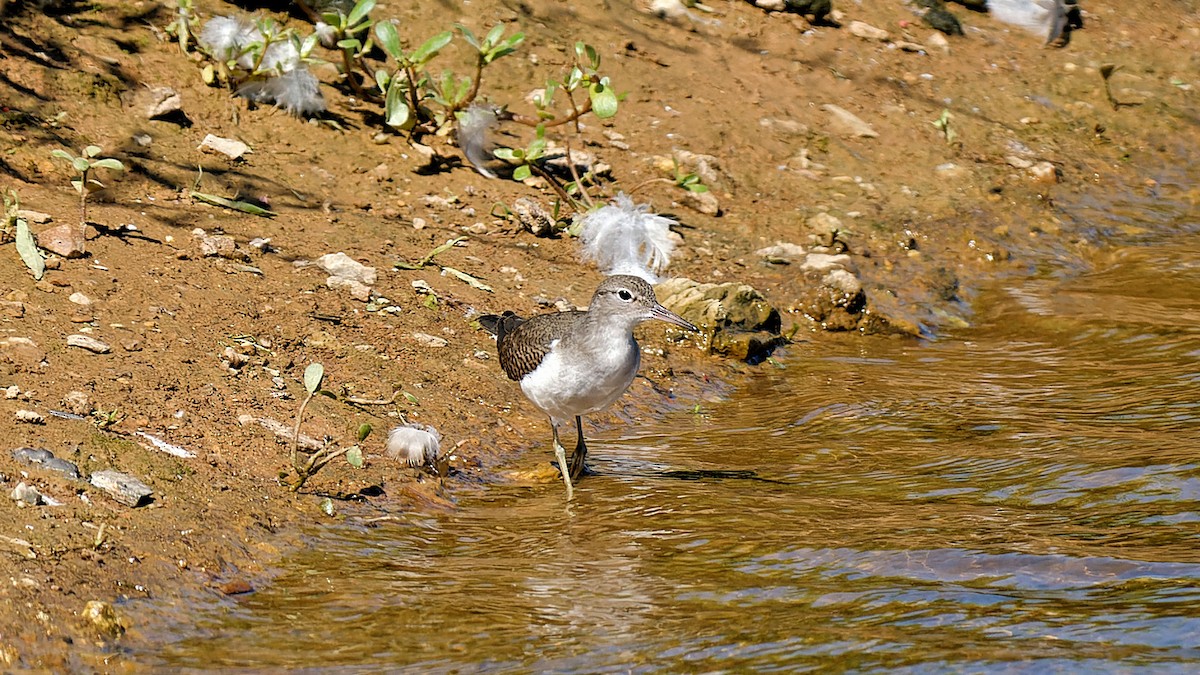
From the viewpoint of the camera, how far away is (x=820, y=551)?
547 centimetres

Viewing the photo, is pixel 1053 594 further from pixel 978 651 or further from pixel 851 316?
pixel 851 316

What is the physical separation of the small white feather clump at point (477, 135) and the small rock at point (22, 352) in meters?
4.14

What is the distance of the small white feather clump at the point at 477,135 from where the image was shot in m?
9.94

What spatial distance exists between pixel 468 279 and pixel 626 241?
1.34 metres

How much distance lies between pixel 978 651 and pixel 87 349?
4566mm

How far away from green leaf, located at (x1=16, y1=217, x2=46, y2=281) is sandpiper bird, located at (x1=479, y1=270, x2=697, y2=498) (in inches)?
101

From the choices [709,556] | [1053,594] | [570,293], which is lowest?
[570,293]

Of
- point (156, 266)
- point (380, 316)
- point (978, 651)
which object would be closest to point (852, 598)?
point (978, 651)

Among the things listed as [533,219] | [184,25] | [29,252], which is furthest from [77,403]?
[184,25]

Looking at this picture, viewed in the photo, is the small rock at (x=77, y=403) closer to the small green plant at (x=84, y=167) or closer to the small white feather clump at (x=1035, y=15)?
the small green plant at (x=84, y=167)

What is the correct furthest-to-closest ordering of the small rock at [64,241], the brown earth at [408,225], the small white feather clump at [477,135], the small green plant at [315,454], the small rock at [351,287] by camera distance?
the small white feather clump at [477,135]
the small rock at [351,287]
the small rock at [64,241]
the small green plant at [315,454]
the brown earth at [408,225]

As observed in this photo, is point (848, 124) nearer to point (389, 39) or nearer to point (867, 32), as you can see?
point (867, 32)

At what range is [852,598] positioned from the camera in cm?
496

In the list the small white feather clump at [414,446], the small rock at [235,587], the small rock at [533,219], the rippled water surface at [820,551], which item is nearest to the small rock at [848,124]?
the small rock at [533,219]
